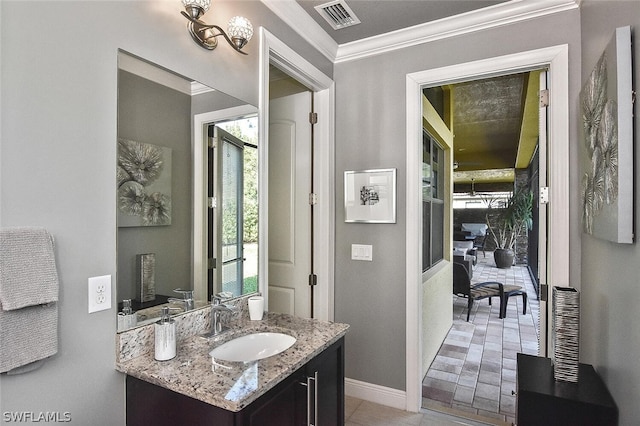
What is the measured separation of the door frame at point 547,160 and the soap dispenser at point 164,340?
64.0 inches

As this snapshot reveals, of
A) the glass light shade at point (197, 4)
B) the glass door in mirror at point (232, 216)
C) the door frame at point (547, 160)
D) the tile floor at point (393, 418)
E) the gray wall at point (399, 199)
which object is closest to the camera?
the glass light shade at point (197, 4)

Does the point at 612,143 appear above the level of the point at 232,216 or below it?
above

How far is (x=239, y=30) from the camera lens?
66.2 inches

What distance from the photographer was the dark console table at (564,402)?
136 centimetres

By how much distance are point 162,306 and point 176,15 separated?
1.22 meters

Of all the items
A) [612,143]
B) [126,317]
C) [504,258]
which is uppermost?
[612,143]

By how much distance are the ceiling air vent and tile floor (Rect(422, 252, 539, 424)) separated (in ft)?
8.83

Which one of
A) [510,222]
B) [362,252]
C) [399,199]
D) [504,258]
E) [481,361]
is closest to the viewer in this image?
[399,199]

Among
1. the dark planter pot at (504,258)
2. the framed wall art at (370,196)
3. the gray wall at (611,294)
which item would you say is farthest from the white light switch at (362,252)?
the dark planter pot at (504,258)

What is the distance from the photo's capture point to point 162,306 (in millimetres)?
1463

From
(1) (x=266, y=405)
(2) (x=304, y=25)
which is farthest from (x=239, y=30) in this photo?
(1) (x=266, y=405)

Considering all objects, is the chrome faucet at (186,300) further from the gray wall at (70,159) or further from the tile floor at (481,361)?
the tile floor at (481,361)

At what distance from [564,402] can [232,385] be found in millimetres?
1289

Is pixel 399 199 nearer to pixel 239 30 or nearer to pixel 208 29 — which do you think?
pixel 239 30
